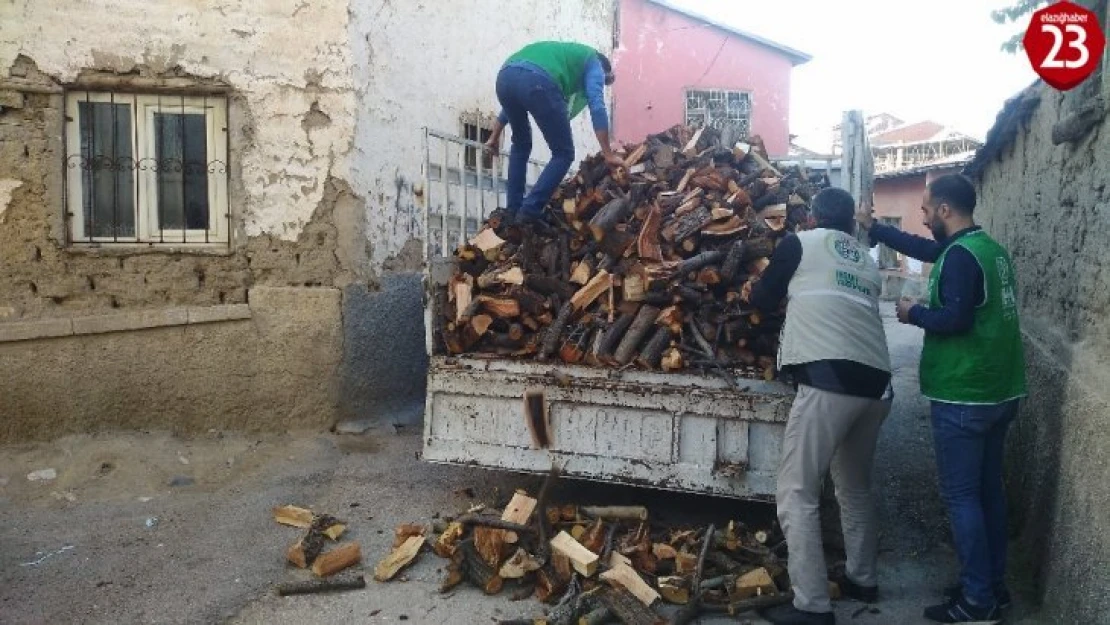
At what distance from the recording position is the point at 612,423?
13.7 feet

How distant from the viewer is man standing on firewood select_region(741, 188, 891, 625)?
351 cm

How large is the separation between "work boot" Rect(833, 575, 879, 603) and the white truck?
1.97 ft

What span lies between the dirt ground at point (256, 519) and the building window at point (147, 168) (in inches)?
66.9

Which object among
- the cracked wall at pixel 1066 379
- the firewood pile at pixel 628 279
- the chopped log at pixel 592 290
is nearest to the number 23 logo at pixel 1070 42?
the cracked wall at pixel 1066 379

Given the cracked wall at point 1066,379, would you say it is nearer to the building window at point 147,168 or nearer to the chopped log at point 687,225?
the chopped log at point 687,225

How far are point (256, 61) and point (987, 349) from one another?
5589 mm

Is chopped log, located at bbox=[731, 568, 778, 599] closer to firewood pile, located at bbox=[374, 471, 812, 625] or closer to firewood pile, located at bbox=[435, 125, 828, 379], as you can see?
firewood pile, located at bbox=[374, 471, 812, 625]

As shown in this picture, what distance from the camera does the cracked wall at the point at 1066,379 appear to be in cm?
303

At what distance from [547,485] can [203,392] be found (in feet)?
11.3

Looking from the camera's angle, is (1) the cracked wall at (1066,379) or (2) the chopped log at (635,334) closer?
(1) the cracked wall at (1066,379)

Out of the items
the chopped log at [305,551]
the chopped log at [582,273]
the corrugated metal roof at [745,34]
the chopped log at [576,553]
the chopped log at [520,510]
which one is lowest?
the chopped log at [305,551]

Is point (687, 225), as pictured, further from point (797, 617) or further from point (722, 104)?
point (722, 104)

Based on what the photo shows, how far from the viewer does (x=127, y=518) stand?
480cm

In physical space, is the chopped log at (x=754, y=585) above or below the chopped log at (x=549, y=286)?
below
